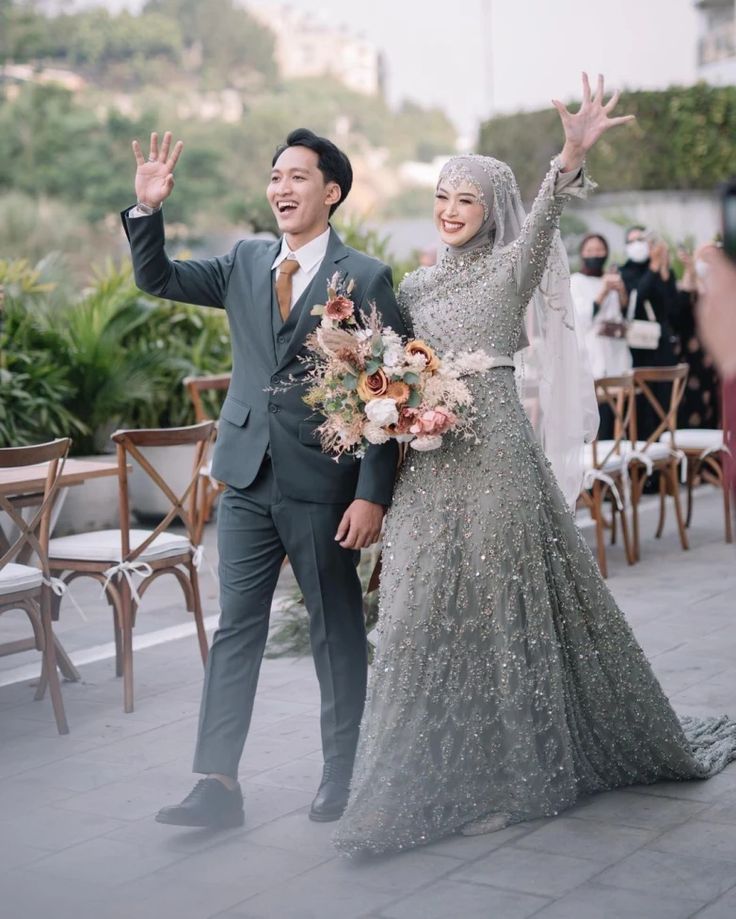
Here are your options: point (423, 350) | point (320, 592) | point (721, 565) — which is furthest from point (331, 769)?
point (721, 565)

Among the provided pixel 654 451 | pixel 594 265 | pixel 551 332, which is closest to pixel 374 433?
pixel 551 332

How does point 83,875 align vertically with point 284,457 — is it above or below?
below

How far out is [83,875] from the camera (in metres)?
3.71

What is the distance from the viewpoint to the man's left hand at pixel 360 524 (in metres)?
3.89

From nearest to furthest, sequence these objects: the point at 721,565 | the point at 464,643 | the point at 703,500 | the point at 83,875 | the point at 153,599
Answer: the point at 83,875 < the point at 464,643 < the point at 153,599 < the point at 721,565 < the point at 703,500

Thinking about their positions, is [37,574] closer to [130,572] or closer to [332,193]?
[130,572]

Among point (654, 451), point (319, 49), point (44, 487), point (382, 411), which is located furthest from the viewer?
point (319, 49)

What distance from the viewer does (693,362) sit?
11555 millimetres

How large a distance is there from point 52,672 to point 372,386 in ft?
6.90

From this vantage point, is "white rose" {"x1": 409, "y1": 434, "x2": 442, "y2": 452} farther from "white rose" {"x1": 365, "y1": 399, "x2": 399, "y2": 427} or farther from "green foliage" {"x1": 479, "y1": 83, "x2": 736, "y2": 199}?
"green foliage" {"x1": 479, "y1": 83, "x2": 736, "y2": 199}

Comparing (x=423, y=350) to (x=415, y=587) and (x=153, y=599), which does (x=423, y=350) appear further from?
(x=153, y=599)

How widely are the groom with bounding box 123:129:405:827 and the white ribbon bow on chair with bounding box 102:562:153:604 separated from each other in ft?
5.12

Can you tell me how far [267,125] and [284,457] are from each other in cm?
6166

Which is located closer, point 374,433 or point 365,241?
point 374,433
